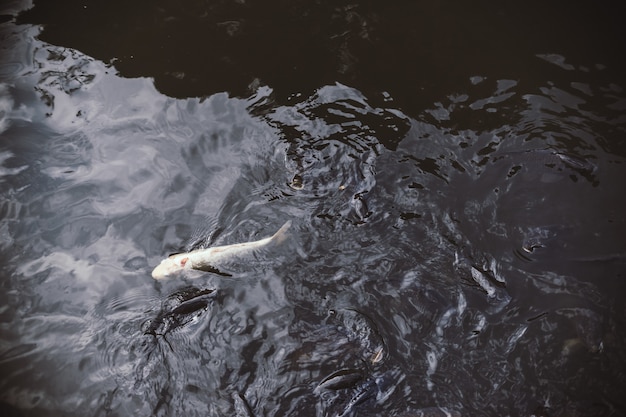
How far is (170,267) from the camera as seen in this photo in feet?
11.6

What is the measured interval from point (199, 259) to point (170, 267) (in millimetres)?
218

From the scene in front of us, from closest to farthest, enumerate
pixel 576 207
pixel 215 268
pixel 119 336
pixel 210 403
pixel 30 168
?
pixel 210 403
pixel 119 336
pixel 215 268
pixel 576 207
pixel 30 168

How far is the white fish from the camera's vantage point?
355cm

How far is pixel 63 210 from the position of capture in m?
4.05

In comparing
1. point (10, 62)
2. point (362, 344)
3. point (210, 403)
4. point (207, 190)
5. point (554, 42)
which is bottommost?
point (210, 403)

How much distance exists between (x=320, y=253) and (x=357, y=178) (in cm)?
76

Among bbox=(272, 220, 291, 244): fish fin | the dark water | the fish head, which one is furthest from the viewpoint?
bbox=(272, 220, 291, 244): fish fin

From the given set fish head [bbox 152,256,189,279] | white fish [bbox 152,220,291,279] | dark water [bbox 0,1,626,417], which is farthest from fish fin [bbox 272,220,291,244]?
fish head [bbox 152,256,189,279]

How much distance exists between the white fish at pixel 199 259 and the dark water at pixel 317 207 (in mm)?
97

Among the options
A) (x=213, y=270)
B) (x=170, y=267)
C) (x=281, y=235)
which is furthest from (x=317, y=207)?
(x=170, y=267)

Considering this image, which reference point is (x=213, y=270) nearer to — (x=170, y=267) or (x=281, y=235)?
(x=170, y=267)

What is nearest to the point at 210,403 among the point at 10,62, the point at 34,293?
the point at 34,293

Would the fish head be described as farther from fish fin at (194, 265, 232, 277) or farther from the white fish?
fish fin at (194, 265, 232, 277)

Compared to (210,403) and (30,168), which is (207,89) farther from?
(210,403)
